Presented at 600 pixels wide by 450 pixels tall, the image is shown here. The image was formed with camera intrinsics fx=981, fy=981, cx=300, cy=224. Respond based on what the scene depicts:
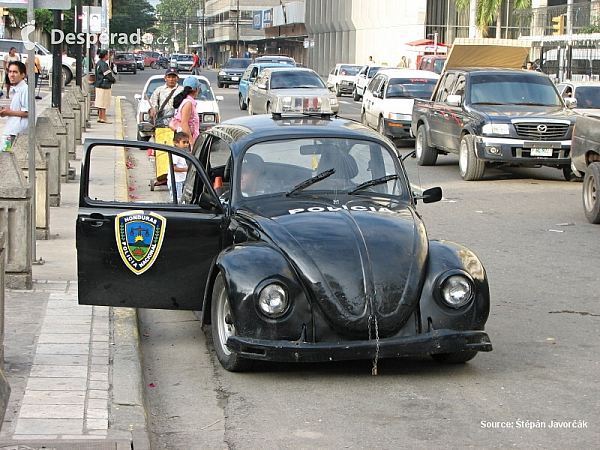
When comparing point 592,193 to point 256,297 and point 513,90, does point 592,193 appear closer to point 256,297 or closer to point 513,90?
point 513,90

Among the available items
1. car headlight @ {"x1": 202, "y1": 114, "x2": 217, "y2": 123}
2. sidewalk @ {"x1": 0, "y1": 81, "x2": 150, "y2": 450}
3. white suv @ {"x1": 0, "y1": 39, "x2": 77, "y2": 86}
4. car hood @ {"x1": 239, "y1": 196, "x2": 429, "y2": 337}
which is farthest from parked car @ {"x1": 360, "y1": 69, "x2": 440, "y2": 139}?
white suv @ {"x1": 0, "y1": 39, "x2": 77, "y2": 86}

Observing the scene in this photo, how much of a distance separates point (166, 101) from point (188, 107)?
1004 mm

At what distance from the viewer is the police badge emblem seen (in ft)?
21.8

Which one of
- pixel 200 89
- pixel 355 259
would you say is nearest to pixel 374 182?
pixel 355 259

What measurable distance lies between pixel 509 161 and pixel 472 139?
73cm

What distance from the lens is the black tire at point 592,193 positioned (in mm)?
12094

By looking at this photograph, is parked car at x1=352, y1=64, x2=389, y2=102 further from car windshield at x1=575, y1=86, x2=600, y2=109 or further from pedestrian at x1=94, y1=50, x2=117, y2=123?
car windshield at x1=575, y1=86, x2=600, y2=109

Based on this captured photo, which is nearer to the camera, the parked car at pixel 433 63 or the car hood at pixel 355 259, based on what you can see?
the car hood at pixel 355 259

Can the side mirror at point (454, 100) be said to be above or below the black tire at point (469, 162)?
A: above

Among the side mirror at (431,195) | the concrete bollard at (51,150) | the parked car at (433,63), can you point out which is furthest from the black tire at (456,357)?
the parked car at (433,63)

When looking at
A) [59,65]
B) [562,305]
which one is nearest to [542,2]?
[59,65]

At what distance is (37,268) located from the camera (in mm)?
9039

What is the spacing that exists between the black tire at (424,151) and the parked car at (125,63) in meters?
59.0

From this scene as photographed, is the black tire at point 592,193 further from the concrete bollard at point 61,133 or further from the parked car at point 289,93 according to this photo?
the parked car at point 289,93
